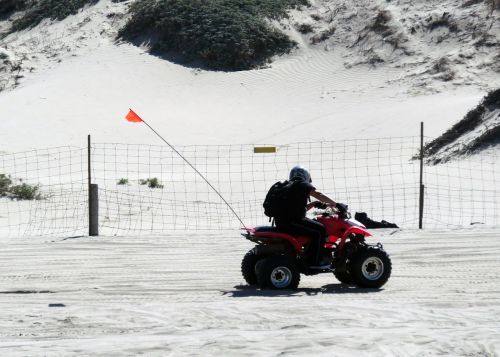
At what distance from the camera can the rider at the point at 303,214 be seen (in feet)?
33.6

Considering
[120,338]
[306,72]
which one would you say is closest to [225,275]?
[120,338]

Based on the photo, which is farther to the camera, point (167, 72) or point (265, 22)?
point (265, 22)

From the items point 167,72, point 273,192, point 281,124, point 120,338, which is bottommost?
point 120,338

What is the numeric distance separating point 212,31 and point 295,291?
3552 centimetres

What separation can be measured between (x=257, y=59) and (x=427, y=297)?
3470 cm

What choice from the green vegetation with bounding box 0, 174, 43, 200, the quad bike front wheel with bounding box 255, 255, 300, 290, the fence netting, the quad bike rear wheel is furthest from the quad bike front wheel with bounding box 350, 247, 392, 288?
the green vegetation with bounding box 0, 174, 43, 200

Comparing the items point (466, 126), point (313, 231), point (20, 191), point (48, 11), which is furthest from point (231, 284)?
point (48, 11)

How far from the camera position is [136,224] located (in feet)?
62.5

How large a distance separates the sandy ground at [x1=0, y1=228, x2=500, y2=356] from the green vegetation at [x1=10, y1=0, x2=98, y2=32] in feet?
119

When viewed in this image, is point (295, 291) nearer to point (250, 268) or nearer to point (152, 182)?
point (250, 268)

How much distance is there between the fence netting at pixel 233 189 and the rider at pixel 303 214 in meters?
7.55

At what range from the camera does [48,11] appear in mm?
50594

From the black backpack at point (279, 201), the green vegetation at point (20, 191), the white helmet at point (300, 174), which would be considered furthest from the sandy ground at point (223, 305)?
the green vegetation at point (20, 191)

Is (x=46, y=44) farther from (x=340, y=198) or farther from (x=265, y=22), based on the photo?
(x=340, y=198)
